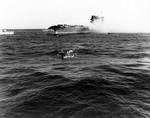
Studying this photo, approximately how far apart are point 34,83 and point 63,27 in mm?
120319

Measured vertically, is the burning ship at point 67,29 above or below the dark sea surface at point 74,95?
above

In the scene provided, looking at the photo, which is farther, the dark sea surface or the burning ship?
the burning ship

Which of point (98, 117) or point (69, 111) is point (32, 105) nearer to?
point (69, 111)

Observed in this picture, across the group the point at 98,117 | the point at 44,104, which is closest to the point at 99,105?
the point at 98,117

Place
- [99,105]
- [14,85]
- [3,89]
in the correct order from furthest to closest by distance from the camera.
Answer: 1. [14,85]
2. [3,89]
3. [99,105]

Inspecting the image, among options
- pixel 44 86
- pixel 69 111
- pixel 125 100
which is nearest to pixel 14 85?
pixel 44 86

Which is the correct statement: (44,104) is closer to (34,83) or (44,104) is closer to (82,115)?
(82,115)

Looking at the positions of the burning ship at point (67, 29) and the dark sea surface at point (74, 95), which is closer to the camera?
the dark sea surface at point (74, 95)

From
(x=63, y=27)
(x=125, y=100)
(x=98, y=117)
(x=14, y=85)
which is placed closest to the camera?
(x=98, y=117)

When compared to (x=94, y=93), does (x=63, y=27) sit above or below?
above

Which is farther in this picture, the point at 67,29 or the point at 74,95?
the point at 67,29

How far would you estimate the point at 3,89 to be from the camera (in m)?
13.4

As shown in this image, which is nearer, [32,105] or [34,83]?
[32,105]

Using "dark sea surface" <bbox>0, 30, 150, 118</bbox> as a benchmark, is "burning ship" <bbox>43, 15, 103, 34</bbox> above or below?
above
